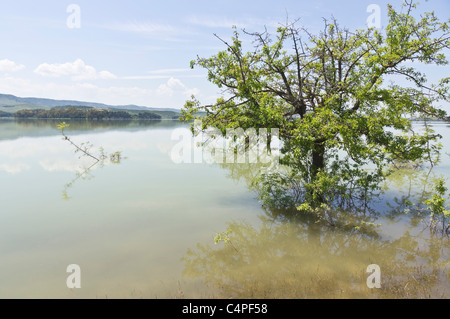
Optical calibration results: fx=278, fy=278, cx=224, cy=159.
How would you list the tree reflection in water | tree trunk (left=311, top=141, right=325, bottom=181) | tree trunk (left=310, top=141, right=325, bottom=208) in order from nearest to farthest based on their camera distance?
the tree reflection in water, tree trunk (left=310, top=141, right=325, bottom=208), tree trunk (left=311, top=141, right=325, bottom=181)

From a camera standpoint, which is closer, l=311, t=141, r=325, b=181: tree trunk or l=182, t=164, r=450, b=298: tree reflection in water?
l=182, t=164, r=450, b=298: tree reflection in water

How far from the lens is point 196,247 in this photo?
9680 mm

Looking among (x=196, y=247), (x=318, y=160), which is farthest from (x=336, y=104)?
(x=196, y=247)

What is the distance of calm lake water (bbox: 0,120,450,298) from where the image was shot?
7.29m

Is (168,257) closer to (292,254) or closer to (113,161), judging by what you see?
(292,254)

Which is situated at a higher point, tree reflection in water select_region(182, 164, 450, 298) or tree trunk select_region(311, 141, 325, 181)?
tree trunk select_region(311, 141, 325, 181)

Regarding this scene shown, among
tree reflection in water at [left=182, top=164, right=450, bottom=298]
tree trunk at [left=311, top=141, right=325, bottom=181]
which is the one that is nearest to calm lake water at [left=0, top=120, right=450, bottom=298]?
tree reflection in water at [left=182, top=164, right=450, bottom=298]

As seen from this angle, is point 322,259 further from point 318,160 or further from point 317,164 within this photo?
point 318,160

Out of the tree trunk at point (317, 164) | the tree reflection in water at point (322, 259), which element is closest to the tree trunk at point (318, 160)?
the tree trunk at point (317, 164)

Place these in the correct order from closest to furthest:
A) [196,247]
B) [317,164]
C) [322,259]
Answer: [322,259] → [196,247] → [317,164]

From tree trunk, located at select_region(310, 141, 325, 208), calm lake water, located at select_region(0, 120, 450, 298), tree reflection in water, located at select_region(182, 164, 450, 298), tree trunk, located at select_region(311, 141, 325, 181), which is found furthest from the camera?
tree trunk, located at select_region(311, 141, 325, 181)

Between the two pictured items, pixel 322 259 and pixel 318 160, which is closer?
pixel 322 259

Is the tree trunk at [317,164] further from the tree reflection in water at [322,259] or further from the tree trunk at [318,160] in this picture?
the tree reflection in water at [322,259]

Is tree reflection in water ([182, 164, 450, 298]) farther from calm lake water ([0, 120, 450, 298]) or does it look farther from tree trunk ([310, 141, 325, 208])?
tree trunk ([310, 141, 325, 208])
